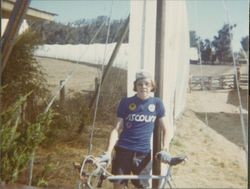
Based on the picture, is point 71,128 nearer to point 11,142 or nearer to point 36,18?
point 11,142

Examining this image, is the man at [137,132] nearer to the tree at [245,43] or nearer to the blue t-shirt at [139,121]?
the blue t-shirt at [139,121]

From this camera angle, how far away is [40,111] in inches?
56.1

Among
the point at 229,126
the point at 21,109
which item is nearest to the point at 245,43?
the point at 229,126

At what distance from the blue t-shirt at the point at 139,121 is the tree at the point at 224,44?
0.21m

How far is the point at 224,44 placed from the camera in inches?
45.3

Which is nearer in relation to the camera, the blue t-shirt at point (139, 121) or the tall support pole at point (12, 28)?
the blue t-shirt at point (139, 121)

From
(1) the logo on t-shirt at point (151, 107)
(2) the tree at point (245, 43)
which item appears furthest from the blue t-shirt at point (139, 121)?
(2) the tree at point (245, 43)

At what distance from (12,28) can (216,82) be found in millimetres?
737

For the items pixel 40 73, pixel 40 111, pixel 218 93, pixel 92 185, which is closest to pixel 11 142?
pixel 40 111

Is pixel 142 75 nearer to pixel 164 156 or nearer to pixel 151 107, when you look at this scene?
pixel 151 107

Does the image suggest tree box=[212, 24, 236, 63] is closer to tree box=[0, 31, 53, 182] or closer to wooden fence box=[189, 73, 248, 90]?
wooden fence box=[189, 73, 248, 90]

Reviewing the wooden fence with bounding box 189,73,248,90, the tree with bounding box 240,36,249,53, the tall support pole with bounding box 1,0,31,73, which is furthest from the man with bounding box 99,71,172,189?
the tall support pole with bounding box 1,0,31,73

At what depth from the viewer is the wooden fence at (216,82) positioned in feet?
3.72

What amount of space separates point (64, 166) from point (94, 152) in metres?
0.14
